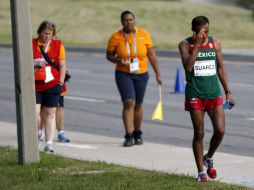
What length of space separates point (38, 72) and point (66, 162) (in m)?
1.80

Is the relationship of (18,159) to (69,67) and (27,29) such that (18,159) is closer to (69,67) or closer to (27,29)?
(27,29)

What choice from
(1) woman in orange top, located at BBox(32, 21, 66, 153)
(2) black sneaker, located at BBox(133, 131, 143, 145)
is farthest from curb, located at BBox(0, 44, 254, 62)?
(1) woman in orange top, located at BBox(32, 21, 66, 153)

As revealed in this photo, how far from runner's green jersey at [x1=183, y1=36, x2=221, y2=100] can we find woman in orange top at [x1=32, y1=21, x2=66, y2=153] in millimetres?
3053

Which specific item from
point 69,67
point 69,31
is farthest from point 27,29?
point 69,31

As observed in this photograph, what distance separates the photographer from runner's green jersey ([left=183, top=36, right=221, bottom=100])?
970 centimetres

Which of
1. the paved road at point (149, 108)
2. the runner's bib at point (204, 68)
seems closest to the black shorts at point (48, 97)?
the paved road at point (149, 108)

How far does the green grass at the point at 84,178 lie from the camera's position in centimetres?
923

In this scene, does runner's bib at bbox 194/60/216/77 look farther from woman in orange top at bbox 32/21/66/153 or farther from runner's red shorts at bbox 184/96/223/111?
woman in orange top at bbox 32/21/66/153

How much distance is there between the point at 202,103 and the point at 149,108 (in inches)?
336

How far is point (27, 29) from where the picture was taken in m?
10.5

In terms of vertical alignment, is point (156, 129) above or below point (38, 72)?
below

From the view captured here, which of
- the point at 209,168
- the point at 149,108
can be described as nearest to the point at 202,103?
the point at 209,168

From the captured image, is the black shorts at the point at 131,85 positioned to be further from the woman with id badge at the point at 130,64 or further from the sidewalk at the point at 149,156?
the sidewalk at the point at 149,156

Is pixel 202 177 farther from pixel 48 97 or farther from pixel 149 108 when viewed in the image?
pixel 149 108
